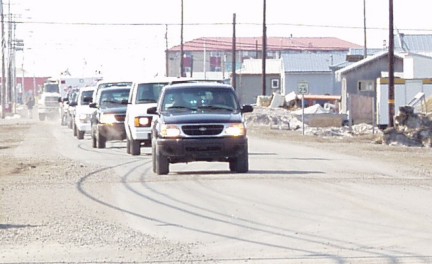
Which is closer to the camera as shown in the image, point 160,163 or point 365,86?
point 160,163

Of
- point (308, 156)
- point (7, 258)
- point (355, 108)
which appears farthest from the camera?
point (355, 108)

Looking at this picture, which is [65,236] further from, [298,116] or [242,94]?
[242,94]

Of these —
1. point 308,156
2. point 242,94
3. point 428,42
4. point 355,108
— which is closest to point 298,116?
point 355,108

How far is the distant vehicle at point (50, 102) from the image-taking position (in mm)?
76125

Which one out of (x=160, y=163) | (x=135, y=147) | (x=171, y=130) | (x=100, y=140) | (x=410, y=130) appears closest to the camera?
(x=171, y=130)

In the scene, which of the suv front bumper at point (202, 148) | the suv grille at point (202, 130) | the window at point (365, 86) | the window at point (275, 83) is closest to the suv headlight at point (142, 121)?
the suv front bumper at point (202, 148)

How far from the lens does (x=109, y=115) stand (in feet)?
108

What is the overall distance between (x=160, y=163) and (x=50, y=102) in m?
55.9

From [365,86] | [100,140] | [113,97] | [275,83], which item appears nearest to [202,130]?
[100,140]

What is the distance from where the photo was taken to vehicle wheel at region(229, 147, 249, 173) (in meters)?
21.7

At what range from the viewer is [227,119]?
70.1ft

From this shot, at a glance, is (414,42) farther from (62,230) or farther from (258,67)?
(62,230)

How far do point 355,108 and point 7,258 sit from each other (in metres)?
47.4

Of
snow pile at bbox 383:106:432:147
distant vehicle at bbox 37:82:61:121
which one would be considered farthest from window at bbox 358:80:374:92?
→ snow pile at bbox 383:106:432:147
